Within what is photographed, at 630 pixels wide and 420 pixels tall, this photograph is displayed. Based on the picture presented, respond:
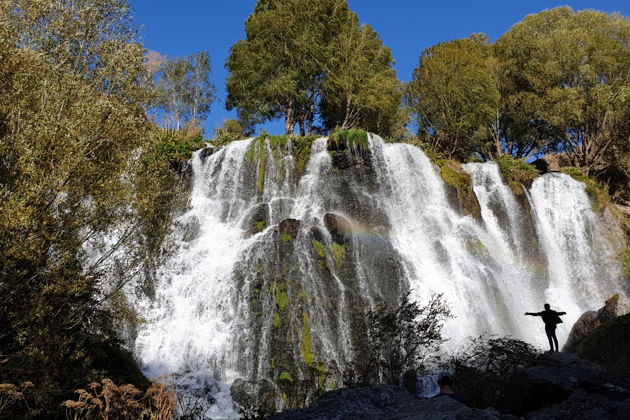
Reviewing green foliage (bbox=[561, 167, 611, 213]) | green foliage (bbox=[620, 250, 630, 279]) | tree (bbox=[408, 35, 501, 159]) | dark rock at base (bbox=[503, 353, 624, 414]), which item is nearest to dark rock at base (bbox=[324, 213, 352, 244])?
dark rock at base (bbox=[503, 353, 624, 414])

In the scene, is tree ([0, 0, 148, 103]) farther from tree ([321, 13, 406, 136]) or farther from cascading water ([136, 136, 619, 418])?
tree ([321, 13, 406, 136])

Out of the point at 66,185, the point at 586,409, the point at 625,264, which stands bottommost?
the point at 586,409

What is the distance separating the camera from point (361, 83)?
1532 inches

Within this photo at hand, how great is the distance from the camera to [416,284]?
22719 millimetres

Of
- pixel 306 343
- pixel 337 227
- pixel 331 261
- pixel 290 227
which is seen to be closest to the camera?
pixel 306 343

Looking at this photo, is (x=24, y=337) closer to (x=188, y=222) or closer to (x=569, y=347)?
(x=188, y=222)

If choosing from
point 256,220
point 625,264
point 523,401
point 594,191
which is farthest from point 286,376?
point 594,191

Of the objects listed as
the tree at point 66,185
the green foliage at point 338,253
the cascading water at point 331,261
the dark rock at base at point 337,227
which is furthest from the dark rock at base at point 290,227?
the tree at point 66,185

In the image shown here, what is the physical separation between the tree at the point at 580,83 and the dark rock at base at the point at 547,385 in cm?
3586

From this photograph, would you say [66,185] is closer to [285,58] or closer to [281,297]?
[281,297]

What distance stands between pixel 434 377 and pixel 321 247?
8438mm

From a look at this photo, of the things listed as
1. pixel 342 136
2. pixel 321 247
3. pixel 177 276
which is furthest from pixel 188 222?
pixel 342 136

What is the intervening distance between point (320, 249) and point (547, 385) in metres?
16.1

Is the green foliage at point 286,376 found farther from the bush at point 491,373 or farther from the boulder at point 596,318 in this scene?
the boulder at point 596,318
